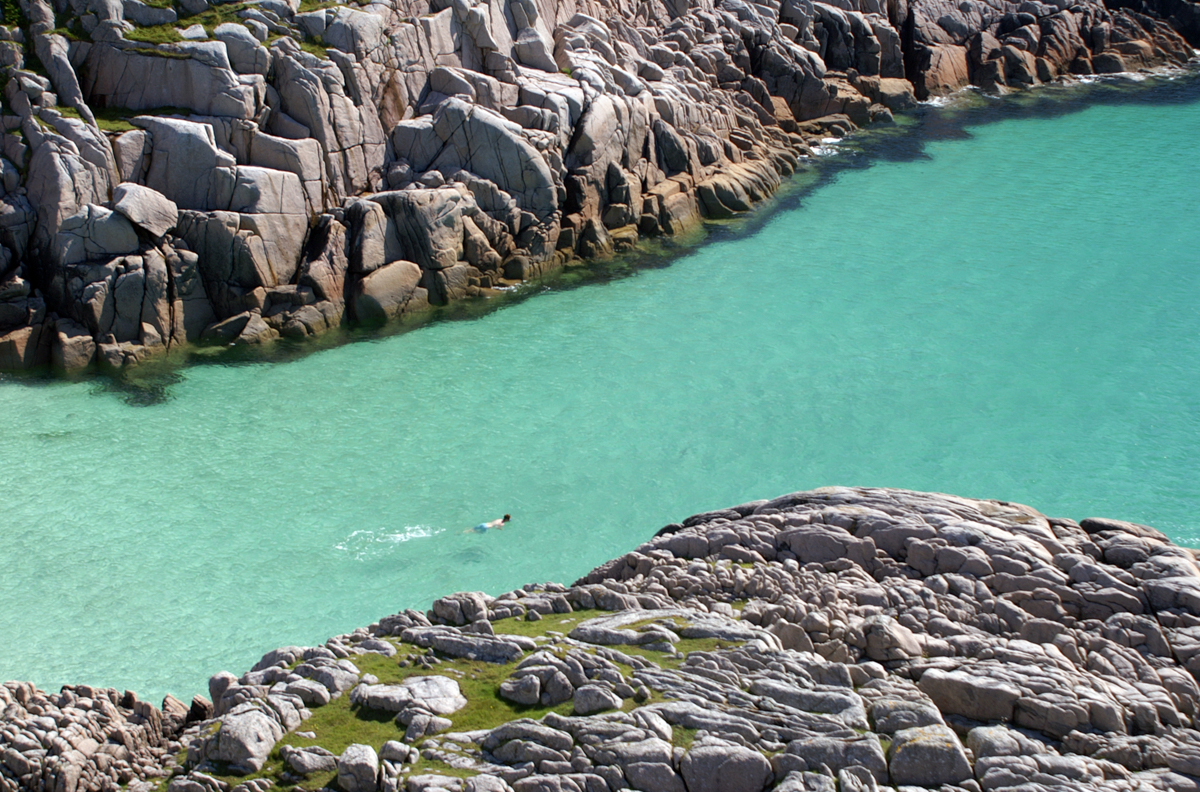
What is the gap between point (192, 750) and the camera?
12.2 metres

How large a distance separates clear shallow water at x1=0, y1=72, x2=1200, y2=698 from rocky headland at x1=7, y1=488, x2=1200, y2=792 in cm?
589

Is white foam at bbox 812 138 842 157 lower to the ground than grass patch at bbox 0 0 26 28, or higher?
lower

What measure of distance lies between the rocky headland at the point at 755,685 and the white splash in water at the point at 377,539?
276 inches

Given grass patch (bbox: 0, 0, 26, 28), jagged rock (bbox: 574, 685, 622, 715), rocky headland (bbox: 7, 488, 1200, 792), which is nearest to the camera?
rocky headland (bbox: 7, 488, 1200, 792)

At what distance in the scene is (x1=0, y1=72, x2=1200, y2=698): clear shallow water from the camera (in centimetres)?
2045

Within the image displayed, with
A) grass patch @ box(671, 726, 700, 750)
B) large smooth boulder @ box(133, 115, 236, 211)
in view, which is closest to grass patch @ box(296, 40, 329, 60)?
large smooth boulder @ box(133, 115, 236, 211)

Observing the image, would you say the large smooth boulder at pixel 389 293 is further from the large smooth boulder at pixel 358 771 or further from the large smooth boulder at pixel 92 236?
the large smooth boulder at pixel 358 771

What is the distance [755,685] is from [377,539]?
40.3ft

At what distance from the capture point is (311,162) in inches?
1262

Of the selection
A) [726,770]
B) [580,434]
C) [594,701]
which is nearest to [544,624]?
[594,701]

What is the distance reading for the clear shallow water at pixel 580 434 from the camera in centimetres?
2045

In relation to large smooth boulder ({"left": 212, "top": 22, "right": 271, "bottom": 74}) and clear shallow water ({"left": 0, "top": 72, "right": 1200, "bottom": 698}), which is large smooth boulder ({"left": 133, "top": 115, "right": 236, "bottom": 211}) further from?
clear shallow water ({"left": 0, "top": 72, "right": 1200, "bottom": 698})

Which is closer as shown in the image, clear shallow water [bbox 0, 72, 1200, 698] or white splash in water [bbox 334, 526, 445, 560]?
clear shallow water [bbox 0, 72, 1200, 698]

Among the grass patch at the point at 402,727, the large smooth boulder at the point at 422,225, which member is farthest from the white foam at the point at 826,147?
the grass patch at the point at 402,727
